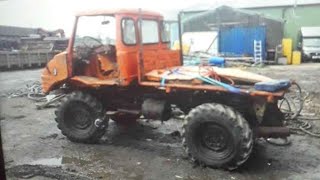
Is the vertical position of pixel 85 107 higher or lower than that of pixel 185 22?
lower

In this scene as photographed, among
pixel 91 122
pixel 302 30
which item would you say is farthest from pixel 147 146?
pixel 302 30

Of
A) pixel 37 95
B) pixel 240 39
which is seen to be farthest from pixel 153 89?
pixel 240 39

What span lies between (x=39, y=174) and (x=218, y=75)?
2636mm

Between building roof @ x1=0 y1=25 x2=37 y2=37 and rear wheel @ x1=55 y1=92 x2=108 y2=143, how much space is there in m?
13.4

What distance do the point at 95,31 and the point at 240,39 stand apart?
16.9 m

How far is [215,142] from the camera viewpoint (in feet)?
16.3

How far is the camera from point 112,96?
618 centimetres

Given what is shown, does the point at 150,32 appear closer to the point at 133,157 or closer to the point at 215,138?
the point at 133,157

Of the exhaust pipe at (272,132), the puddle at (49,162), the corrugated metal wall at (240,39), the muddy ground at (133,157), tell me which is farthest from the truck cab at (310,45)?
the puddle at (49,162)

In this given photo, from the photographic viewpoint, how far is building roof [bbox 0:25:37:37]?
61.2 ft

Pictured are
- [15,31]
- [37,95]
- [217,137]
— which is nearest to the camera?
[217,137]

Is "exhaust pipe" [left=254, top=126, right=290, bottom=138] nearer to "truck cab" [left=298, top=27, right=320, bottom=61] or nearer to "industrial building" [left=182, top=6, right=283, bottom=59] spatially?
"industrial building" [left=182, top=6, right=283, bottom=59]

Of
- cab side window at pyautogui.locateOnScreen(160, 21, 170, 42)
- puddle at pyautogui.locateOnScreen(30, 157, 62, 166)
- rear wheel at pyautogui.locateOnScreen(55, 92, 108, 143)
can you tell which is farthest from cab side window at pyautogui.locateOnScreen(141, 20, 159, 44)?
puddle at pyautogui.locateOnScreen(30, 157, 62, 166)

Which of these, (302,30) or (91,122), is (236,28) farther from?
(91,122)
